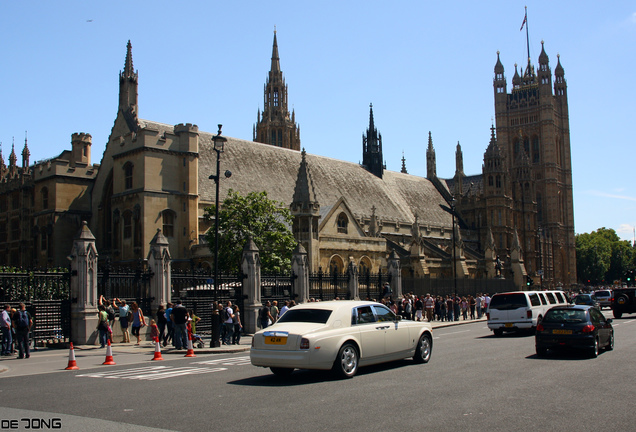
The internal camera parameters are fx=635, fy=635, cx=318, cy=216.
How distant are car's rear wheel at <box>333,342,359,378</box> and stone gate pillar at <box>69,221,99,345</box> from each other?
11672 millimetres

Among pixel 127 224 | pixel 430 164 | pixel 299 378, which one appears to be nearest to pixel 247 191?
pixel 127 224

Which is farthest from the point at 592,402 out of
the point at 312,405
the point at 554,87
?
the point at 554,87

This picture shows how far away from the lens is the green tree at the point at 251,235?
35.2 metres

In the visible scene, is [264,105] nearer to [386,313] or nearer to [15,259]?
[15,259]

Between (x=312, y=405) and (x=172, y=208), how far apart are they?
3326 cm

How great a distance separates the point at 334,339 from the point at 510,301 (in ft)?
44.0

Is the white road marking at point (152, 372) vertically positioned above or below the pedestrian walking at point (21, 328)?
below

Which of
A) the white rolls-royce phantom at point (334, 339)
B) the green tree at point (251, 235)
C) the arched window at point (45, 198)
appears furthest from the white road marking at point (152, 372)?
the arched window at point (45, 198)

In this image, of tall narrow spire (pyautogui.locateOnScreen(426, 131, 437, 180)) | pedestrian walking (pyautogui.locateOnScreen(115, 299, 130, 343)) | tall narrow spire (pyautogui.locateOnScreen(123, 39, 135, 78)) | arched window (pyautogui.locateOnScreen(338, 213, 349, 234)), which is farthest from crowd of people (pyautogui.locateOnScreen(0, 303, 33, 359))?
tall narrow spire (pyautogui.locateOnScreen(426, 131, 437, 180))

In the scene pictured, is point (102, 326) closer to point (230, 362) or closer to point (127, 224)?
point (230, 362)

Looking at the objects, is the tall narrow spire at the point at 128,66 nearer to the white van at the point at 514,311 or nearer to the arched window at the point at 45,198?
the arched window at the point at 45,198

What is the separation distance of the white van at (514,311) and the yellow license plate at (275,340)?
1331 cm

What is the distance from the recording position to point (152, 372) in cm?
1410

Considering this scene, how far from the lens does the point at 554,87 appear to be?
122125mm
